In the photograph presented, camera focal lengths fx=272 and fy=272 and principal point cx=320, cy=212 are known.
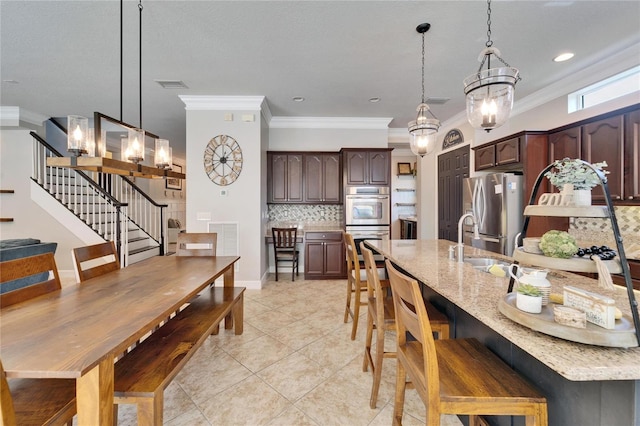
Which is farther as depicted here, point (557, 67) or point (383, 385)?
point (557, 67)

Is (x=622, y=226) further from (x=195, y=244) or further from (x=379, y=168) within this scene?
(x=195, y=244)

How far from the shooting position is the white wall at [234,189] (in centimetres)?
421

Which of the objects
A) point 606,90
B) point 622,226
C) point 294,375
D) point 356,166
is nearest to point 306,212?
point 356,166

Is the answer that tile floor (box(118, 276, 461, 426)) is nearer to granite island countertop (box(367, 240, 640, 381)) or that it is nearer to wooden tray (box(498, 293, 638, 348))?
granite island countertop (box(367, 240, 640, 381))

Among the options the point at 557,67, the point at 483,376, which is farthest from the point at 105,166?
the point at 557,67

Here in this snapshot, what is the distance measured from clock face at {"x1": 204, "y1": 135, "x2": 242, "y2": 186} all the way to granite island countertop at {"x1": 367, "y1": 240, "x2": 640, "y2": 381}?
9.53 ft

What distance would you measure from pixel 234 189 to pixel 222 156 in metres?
0.54

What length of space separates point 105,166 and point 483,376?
229cm

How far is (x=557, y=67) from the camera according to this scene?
314cm

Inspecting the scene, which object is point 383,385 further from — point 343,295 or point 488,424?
point 343,295

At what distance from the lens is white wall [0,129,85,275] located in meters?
4.67

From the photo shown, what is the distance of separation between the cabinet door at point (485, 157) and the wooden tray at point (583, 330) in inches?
137

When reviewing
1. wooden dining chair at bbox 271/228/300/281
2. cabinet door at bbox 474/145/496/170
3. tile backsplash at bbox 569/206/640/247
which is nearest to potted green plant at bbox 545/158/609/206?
tile backsplash at bbox 569/206/640/247

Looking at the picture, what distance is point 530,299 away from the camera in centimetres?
97
